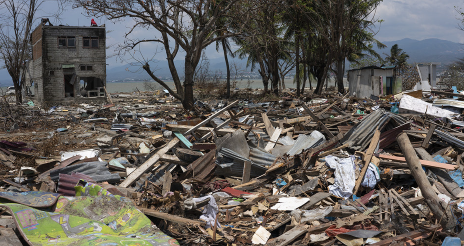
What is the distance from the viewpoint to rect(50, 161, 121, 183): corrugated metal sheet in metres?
6.04

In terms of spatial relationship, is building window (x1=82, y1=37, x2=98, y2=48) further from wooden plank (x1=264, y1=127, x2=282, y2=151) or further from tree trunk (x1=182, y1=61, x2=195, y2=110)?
wooden plank (x1=264, y1=127, x2=282, y2=151)

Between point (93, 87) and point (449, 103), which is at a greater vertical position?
point (93, 87)

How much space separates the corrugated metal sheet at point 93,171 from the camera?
6035 millimetres

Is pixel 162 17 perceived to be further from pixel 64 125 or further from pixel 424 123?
pixel 424 123

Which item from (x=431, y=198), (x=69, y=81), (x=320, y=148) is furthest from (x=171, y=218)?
(x=69, y=81)

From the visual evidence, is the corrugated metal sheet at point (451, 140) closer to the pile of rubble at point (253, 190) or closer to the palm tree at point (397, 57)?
the pile of rubble at point (253, 190)

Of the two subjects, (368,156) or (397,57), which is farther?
(397,57)

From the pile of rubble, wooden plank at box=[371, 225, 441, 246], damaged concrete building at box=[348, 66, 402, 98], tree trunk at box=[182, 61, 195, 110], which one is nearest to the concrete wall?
tree trunk at box=[182, 61, 195, 110]

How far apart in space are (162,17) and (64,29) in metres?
14.7

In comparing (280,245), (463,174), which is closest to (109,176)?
(280,245)

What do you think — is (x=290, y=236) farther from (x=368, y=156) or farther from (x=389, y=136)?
(x=389, y=136)

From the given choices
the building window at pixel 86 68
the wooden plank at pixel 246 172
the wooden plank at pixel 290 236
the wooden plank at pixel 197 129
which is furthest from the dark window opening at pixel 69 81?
the wooden plank at pixel 290 236

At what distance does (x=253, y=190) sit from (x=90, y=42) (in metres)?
23.5

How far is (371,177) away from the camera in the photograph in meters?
5.27
